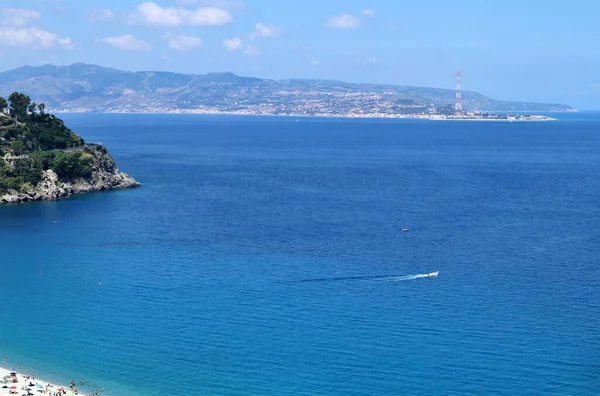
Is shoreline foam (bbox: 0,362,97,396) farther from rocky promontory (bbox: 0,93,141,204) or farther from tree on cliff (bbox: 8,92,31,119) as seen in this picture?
tree on cliff (bbox: 8,92,31,119)

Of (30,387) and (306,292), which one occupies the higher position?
(306,292)

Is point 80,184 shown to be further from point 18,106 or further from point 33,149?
point 18,106

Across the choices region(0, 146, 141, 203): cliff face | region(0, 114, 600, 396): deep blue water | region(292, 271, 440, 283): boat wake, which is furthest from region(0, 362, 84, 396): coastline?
region(0, 146, 141, 203): cliff face

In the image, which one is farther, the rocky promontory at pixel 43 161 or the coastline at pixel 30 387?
the rocky promontory at pixel 43 161

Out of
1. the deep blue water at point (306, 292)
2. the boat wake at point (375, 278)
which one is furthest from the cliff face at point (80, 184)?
the boat wake at point (375, 278)

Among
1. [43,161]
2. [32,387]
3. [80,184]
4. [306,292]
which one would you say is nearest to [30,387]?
[32,387]

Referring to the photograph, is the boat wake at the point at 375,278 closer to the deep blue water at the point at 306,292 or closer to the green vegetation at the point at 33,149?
the deep blue water at the point at 306,292

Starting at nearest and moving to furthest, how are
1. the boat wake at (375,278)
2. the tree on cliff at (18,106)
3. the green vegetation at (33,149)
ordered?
the boat wake at (375,278), the green vegetation at (33,149), the tree on cliff at (18,106)
